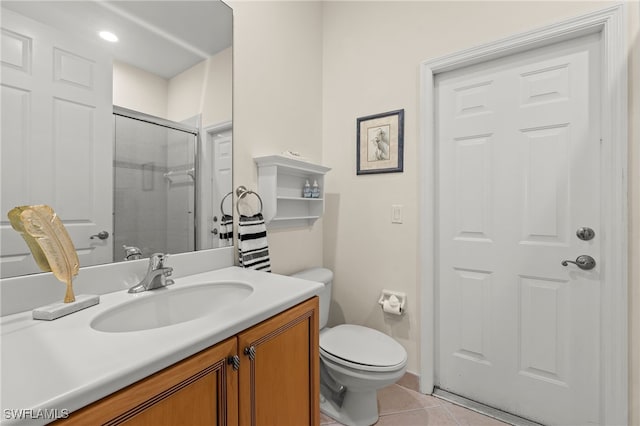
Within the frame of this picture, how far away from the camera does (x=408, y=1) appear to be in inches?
68.4

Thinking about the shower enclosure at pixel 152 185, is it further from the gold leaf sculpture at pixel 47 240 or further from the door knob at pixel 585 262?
the door knob at pixel 585 262

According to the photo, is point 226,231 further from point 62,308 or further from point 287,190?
point 62,308

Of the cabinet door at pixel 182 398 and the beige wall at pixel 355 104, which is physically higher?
the beige wall at pixel 355 104

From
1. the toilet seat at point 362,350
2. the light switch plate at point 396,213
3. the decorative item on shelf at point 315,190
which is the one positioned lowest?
the toilet seat at point 362,350

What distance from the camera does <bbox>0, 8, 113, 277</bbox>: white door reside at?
819 mm

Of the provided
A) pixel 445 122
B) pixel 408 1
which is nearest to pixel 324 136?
pixel 445 122

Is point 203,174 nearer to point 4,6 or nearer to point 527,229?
point 4,6

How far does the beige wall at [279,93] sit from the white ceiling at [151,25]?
0.14 m

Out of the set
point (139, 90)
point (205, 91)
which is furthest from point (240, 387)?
point (205, 91)

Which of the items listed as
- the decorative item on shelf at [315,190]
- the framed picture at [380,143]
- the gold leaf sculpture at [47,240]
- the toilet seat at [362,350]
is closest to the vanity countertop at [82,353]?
the gold leaf sculpture at [47,240]

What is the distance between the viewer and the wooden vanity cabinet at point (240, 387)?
0.55 meters

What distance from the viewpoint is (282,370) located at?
916 millimetres

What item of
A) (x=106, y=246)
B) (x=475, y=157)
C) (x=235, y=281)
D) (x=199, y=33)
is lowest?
(x=235, y=281)

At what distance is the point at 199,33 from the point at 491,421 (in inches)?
94.9
